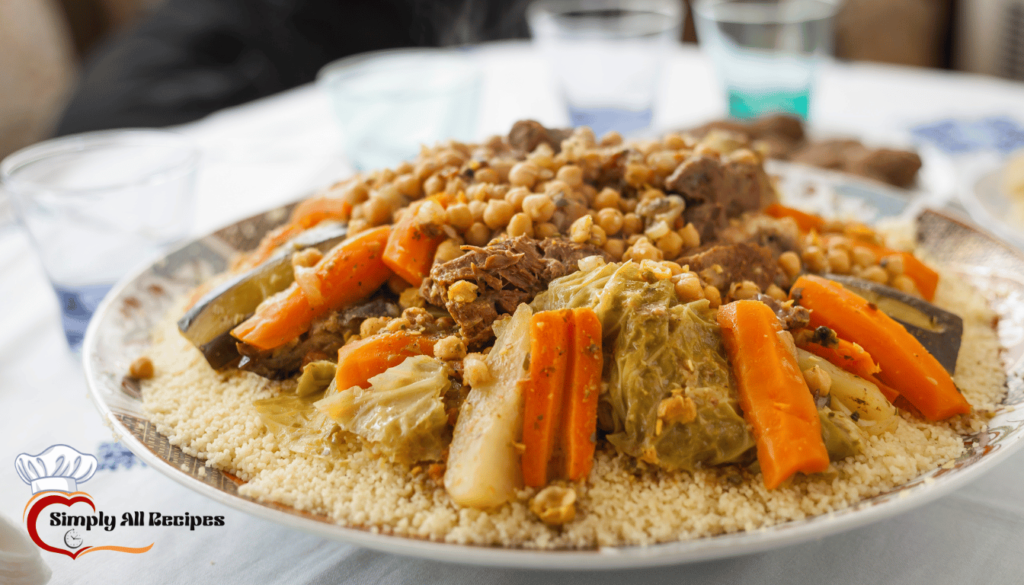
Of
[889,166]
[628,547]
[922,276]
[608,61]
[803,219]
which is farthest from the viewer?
[608,61]

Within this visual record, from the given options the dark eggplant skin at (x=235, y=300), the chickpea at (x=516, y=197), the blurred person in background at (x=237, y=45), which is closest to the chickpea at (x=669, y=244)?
the chickpea at (x=516, y=197)

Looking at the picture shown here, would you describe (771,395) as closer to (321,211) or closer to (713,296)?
(713,296)

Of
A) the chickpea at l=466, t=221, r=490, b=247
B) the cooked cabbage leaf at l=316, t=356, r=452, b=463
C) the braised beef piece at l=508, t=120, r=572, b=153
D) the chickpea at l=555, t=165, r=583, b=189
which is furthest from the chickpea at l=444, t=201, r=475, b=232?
the braised beef piece at l=508, t=120, r=572, b=153

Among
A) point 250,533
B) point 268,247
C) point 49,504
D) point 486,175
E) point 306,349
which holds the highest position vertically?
point 486,175

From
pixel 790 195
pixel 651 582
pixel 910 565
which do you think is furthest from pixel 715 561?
pixel 790 195

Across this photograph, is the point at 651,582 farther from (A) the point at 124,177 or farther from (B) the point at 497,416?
(A) the point at 124,177

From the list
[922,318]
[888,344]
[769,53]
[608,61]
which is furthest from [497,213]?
[769,53]

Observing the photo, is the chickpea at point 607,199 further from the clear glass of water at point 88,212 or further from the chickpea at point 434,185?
the clear glass of water at point 88,212
